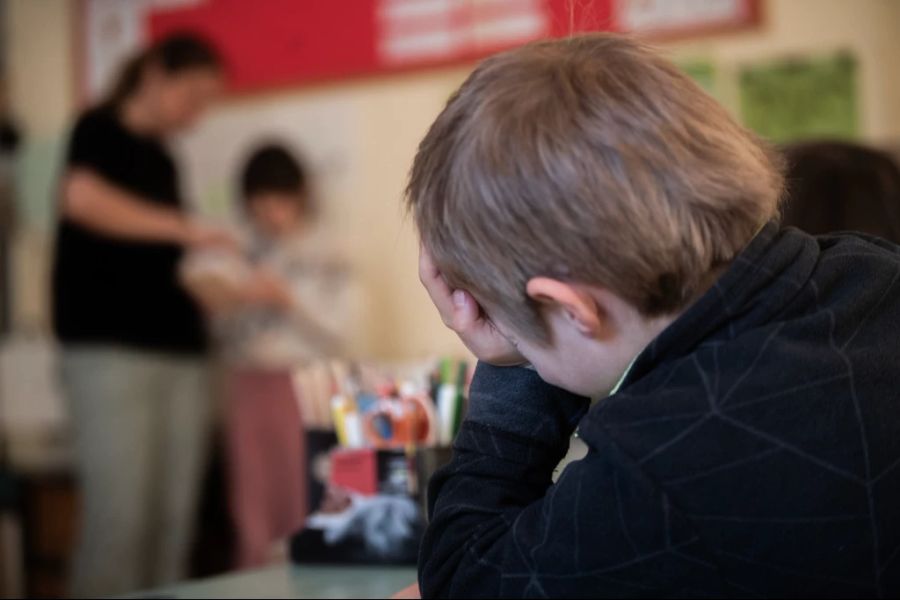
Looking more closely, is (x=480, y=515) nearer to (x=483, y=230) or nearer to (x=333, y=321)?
(x=483, y=230)

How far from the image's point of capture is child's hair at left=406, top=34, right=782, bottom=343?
0.50 meters

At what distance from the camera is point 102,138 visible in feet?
6.42

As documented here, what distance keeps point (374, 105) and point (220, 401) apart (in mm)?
858

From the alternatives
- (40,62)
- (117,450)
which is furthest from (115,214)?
(40,62)

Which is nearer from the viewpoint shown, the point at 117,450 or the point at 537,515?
the point at 537,515

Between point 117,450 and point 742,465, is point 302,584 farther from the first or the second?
point 117,450

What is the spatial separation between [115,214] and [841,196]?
4.58ft

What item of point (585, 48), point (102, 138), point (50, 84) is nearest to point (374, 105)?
point (102, 138)

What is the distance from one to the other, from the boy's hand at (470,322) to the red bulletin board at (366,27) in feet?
4.85

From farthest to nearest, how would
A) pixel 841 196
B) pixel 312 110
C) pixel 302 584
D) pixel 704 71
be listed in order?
pixel 312 110 → pixel 704 71 → pixel 841 196 → pixel 302 584

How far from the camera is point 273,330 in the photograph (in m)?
2.36

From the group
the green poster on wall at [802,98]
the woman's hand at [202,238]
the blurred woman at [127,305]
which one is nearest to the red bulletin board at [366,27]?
the green poster on wall at [802,98]

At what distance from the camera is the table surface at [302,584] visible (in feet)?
2.55

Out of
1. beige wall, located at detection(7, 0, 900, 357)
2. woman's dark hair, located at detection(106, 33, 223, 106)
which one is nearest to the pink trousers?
beige wall, located at detection(7, 0, 900, 357)
